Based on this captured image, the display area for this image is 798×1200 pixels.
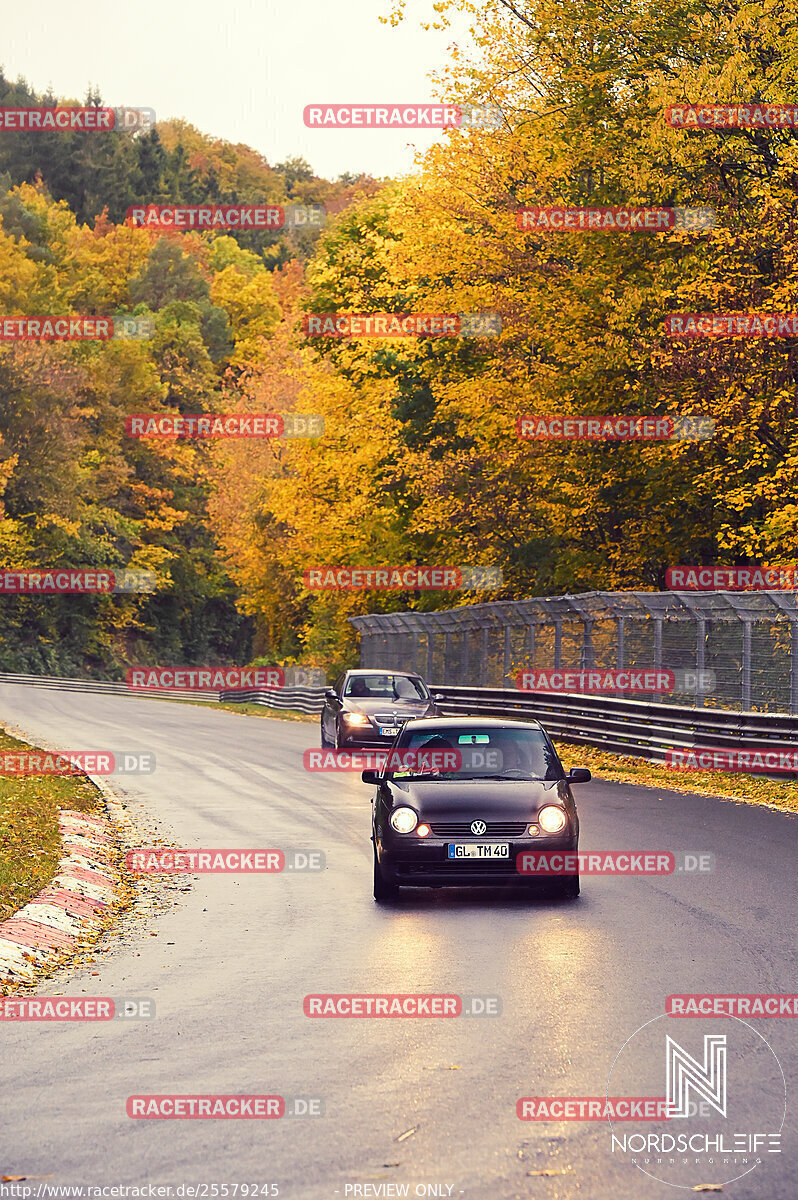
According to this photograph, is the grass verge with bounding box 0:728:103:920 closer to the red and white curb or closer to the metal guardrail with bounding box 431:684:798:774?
the red and white curb

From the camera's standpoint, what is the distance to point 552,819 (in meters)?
13.1

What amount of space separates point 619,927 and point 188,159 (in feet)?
459

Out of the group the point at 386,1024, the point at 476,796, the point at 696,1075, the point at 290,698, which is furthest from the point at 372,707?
the point at 290,698

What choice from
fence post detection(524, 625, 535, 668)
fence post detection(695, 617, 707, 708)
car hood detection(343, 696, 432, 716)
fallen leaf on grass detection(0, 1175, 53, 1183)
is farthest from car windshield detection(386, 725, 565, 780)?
fence post detection(524, 625, 535, 668)

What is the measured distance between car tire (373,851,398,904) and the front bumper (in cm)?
6

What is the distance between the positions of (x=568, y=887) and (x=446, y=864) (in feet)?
3.42

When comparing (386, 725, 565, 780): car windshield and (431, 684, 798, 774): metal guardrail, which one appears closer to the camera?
(386, 725, 565, 780): car windshield

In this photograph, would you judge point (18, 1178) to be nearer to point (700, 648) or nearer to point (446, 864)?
point (446, 864)

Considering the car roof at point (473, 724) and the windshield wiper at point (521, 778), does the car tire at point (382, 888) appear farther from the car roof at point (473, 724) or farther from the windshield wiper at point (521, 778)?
the car roof at point (473, 724)

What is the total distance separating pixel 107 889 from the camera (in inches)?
547

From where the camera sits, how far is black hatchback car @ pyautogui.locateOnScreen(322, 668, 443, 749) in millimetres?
29953

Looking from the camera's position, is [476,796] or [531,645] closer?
[476,796]

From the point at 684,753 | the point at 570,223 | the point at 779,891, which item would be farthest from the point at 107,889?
the point at 570,223

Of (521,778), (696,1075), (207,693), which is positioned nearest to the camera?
(696,1075)
